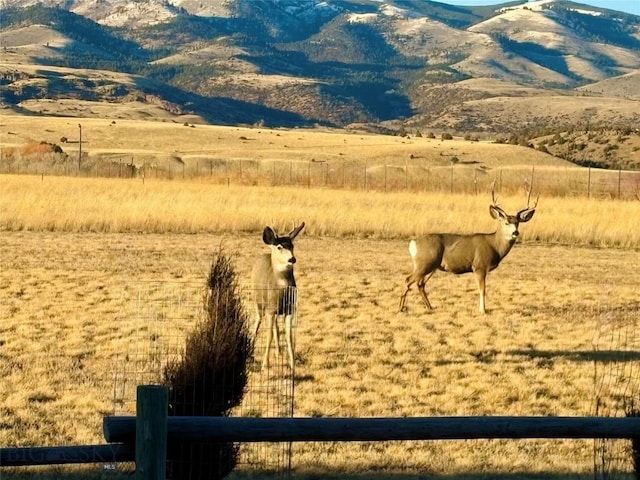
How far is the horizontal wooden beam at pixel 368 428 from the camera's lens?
17.6 feet

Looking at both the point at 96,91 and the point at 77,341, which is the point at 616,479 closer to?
the point at 77,341

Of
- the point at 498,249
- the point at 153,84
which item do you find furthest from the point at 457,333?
the point at 153,84

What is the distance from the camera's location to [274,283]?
11289 millimetres

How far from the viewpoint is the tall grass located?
27531mm

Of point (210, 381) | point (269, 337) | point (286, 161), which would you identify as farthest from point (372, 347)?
point (286, 161)

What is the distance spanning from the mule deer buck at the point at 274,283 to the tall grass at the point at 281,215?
1613cm

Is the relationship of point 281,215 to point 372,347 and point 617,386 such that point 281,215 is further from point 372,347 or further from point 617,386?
point 617,386

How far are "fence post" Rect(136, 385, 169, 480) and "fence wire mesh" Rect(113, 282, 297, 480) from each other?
1277 mm

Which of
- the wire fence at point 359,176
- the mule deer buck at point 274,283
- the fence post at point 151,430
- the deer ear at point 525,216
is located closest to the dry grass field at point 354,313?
the mule deer buck at point 274,283

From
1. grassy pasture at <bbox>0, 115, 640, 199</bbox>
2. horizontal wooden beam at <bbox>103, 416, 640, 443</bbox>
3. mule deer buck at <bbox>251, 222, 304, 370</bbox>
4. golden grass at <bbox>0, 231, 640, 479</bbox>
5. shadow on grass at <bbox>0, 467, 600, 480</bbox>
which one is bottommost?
grassy pasture at <bbox>0, 115, 640, 199</bbox>

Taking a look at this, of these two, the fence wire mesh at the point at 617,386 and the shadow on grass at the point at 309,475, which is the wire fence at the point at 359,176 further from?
the shadow on grass at the point at 309,475

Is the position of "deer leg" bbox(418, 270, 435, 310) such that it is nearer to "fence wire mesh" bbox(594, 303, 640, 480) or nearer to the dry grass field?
the dry grass field

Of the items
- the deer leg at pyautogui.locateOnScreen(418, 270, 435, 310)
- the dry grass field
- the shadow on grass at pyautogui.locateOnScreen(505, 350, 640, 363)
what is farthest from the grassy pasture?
the shadow on grass at pyautogui.locateOnScreen(505, 350, 640, 363)

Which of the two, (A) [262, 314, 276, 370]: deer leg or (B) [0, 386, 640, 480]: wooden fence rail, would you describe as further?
(A) [262, 314, 276, 370]: deer leg
